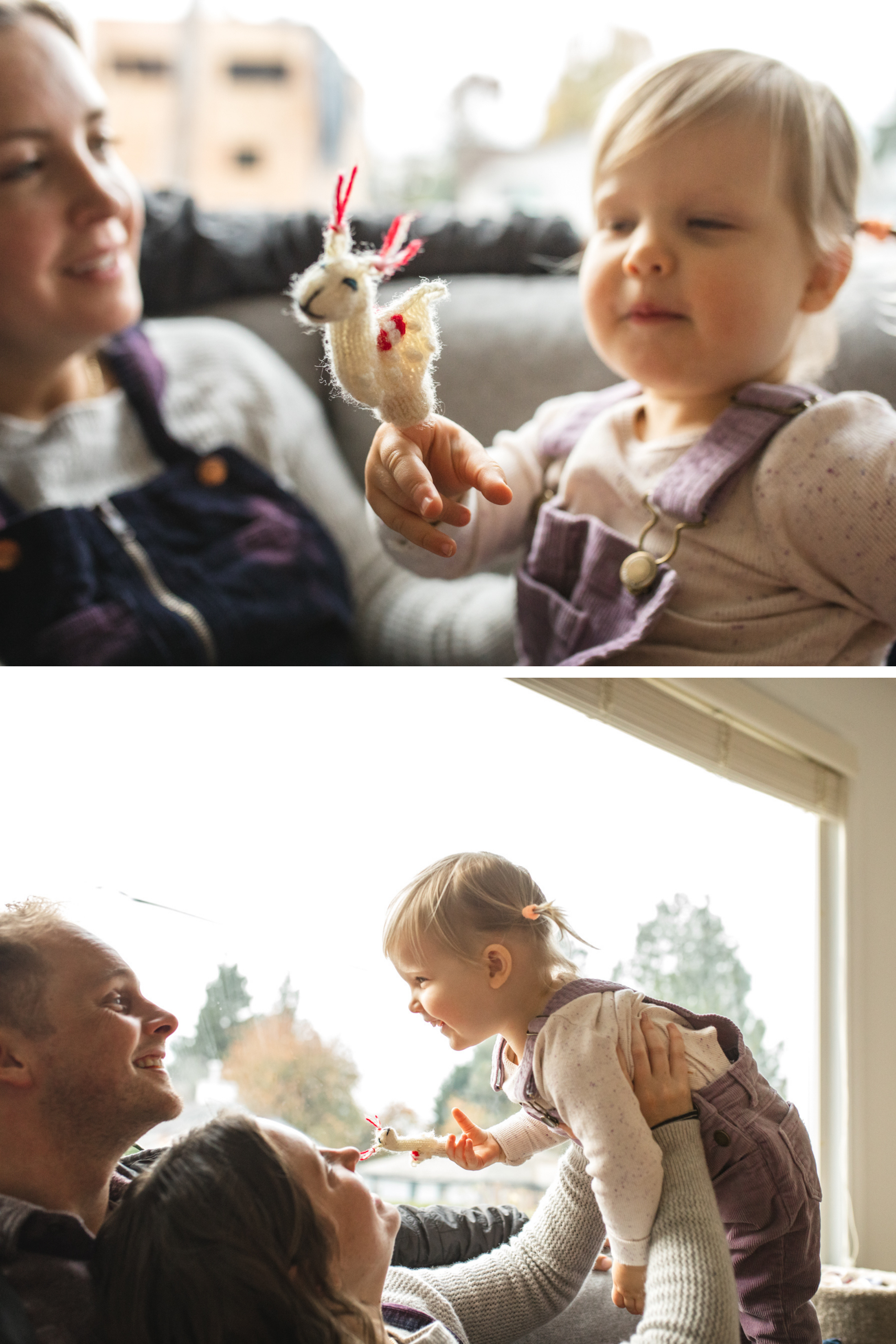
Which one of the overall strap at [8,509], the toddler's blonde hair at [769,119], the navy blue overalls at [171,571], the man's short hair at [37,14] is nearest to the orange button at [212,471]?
the navy blue overalls at [171,571]

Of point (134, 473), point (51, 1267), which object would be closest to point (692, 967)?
point (51, 1267)

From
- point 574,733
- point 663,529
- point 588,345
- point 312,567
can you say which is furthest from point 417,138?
point 574,733

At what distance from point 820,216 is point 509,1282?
50cm

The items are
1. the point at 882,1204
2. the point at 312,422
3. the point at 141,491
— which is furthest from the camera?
the point at 312,422

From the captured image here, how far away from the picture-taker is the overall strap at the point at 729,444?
0.53 meters

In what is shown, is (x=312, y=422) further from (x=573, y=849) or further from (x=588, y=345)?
(x=573, y=849)

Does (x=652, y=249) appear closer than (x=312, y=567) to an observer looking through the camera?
Yes

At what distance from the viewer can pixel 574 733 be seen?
1.60 ft

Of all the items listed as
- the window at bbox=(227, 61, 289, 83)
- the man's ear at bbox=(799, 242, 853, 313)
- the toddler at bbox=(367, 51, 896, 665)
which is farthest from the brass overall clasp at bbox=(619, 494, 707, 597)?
the window at bbox=(227, 61, 289, 83)

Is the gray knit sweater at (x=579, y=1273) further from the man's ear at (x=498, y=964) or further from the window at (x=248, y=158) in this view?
the window at (x=248, y=158)

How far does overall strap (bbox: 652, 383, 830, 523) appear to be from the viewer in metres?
0.53

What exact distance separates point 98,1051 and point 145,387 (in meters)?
0.54

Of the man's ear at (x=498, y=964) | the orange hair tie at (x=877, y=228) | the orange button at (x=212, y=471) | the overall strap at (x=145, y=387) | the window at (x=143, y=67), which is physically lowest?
the man's ear at (x=498, y=964)

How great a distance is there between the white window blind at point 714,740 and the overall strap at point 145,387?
1.52 ft
